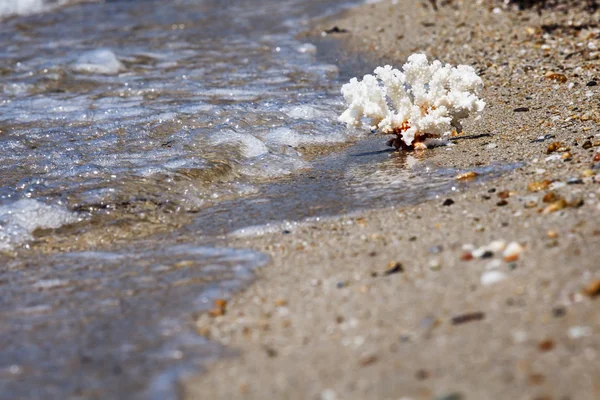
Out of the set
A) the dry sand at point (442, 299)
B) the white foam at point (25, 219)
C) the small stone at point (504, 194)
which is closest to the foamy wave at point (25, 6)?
the white foam at point (25, 219)

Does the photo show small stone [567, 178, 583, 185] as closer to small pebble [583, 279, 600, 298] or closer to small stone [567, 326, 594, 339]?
small pebble [583, 279, 600, 298]

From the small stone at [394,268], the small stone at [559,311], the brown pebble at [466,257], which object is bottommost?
the small stone at [394,268]

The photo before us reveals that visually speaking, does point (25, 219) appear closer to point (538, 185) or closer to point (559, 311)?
point (538, 185)

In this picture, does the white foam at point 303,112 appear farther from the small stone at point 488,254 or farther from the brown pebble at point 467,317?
the brown pebble at point 467,317

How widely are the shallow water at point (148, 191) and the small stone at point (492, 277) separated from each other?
3.12 ft

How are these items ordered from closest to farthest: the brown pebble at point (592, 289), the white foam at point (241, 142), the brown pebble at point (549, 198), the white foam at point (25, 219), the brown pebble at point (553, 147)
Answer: the brown pebble at point (592, 289), the brown pebble at point (549, 198), the white foam at point (25, 219), the brown pebble at point (553, 147), the white foam at point (241, 142)

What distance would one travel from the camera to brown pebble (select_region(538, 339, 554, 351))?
2.34 meters

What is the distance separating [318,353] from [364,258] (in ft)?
2.76

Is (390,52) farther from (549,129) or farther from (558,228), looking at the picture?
(558,228)

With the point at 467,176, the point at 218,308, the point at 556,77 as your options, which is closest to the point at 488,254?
the point at 218,308

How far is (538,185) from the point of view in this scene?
3820mm

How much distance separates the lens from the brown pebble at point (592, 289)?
2.59 meters

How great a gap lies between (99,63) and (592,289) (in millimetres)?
7343

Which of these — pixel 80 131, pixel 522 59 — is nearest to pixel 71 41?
pixel 80 131
